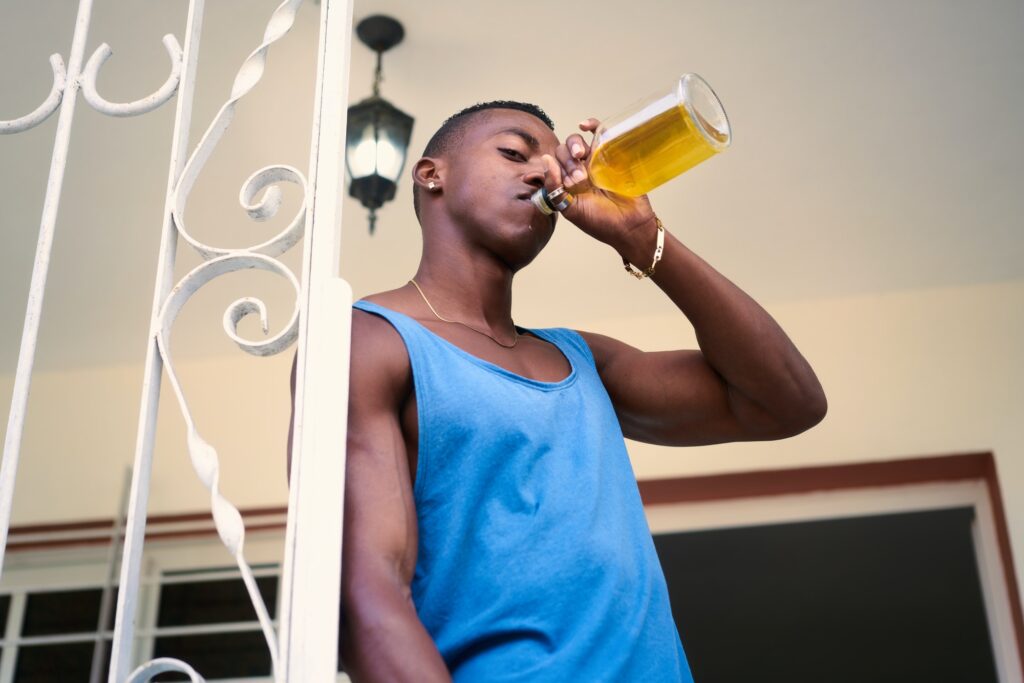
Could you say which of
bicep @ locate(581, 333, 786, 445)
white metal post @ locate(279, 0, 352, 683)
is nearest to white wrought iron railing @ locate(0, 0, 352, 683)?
white metal post @ locate(279, 0, 352, 683)

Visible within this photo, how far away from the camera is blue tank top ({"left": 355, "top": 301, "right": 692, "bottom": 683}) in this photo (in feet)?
3.16

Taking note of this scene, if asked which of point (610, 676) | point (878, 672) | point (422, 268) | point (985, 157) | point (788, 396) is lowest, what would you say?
point (610, 676)

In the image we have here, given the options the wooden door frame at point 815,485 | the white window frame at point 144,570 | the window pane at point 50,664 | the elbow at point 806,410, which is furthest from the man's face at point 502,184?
the window pane at point 50,664

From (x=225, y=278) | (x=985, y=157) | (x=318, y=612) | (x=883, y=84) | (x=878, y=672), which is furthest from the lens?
(x=878, y=672)

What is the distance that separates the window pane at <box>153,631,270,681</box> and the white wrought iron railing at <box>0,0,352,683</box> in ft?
7.89

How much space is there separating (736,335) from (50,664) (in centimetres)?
283

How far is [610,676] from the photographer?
94 cm

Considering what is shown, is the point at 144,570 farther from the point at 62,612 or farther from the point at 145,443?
the point at 145,443

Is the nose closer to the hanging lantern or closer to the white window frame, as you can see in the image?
the hanging lantern

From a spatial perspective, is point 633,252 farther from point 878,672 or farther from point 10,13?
point 878,672

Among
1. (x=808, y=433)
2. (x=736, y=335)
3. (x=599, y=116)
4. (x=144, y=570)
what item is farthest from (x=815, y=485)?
(x=736, y=335)

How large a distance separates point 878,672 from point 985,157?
333 cm

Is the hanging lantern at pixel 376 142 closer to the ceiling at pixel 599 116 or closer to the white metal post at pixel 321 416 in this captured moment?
the ceiling at pixel 599 116

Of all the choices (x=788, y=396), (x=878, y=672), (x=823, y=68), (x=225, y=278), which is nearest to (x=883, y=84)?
(x=823, y=68)
